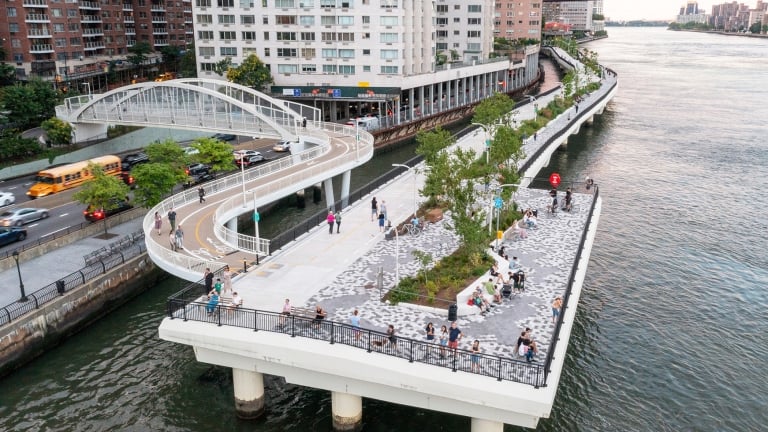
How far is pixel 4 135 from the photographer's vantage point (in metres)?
66.6

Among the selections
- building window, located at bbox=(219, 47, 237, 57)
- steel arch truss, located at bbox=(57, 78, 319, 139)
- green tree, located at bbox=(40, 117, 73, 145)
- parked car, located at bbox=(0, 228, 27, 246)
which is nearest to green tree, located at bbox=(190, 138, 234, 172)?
steel arch truss, located at bbox=(57, 78, 319, 139)

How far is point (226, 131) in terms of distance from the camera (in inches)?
2628

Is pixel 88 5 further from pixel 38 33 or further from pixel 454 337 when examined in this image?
pixel 454 337

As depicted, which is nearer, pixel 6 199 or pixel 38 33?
pixel 6 199

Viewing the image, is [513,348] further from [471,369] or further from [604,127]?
[604,127]

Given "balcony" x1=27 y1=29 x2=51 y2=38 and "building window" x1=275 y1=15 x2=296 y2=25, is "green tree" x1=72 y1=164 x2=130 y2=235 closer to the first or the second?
"building window" x1=275 y1=15 x2=296 y2=25

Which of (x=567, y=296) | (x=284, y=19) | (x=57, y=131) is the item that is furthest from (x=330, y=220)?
(x=284, y=19)

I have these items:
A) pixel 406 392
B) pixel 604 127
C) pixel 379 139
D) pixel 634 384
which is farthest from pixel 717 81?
pixel 406 392

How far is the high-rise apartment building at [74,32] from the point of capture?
316 feet

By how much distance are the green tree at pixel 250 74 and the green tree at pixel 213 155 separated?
105 ft

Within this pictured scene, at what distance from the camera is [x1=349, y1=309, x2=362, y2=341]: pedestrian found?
1019 inches

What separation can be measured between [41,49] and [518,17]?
139173 mm

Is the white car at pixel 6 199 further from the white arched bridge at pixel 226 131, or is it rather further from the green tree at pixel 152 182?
the white arched bridge at pixel 226 131

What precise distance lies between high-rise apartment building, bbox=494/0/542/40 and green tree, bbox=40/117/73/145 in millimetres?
152122
